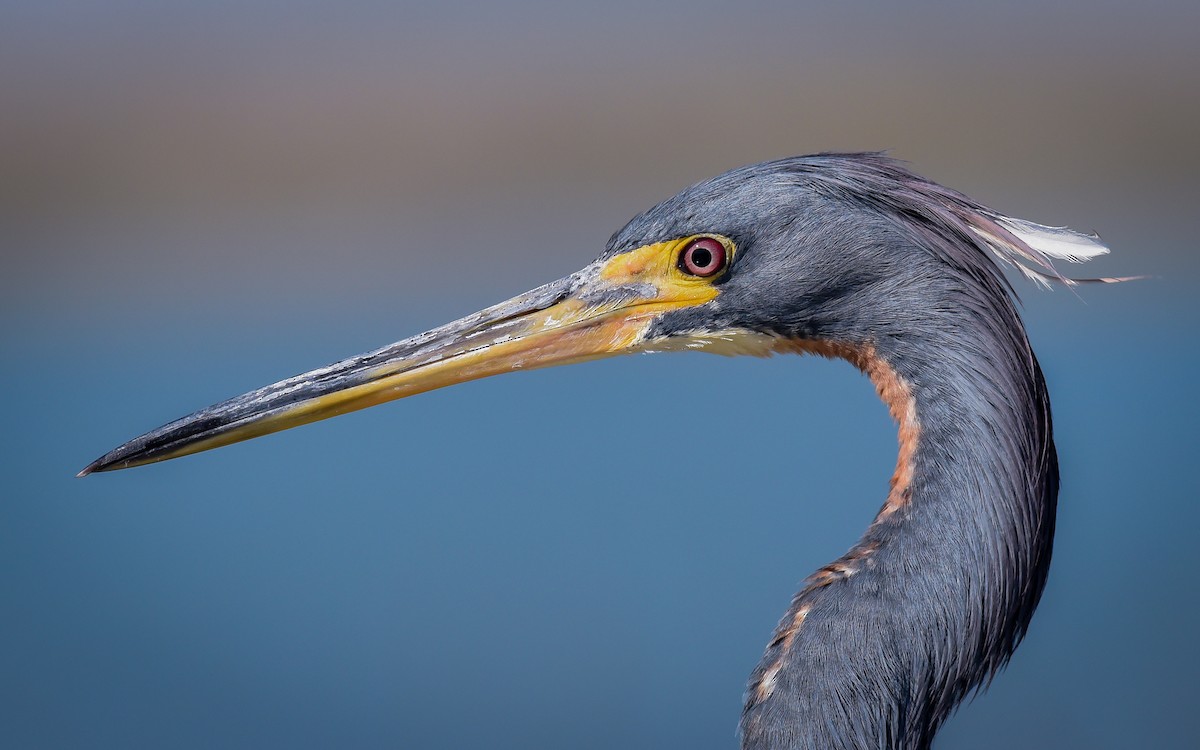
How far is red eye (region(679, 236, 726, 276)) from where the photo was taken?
1777 mm

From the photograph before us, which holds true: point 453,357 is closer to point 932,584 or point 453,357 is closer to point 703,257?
point 703,257

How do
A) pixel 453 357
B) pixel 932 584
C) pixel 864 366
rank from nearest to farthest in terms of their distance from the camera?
pixel 932 584
pixel 864 366
pixel 453 357

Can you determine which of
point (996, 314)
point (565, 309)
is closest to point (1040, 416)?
point (996, 314)

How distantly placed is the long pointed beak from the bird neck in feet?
1.81

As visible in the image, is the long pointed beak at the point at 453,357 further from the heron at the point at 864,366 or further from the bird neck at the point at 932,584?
the bird neck at the point at 932,584

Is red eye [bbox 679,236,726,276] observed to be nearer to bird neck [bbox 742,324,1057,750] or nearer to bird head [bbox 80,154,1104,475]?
bird head [bbox 80,154,1104,475]

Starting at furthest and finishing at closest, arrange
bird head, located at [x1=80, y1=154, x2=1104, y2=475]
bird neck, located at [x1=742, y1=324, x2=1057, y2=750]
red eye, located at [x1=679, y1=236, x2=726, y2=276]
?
red eye, located at [x1=679, y1=236, x2=726, y2=276], bird head, located at [x1=80, y1=154, x2=1104, y2=475], bird neck, located at [x1=742, y1=324, x2=1057, y2=750]

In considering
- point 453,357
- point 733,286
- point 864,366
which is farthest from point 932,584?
point 453,357

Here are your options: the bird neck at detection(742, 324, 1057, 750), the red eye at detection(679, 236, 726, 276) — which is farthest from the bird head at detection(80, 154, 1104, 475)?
the bird neck at detection(742, 324, 1057, 750)

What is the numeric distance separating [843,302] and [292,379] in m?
1.01

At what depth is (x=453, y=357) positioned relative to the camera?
74.3 inches

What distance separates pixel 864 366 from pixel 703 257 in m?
0.34

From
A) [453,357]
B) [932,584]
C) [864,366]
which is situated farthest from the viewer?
[453,357]

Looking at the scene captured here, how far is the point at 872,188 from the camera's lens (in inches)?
67.0
